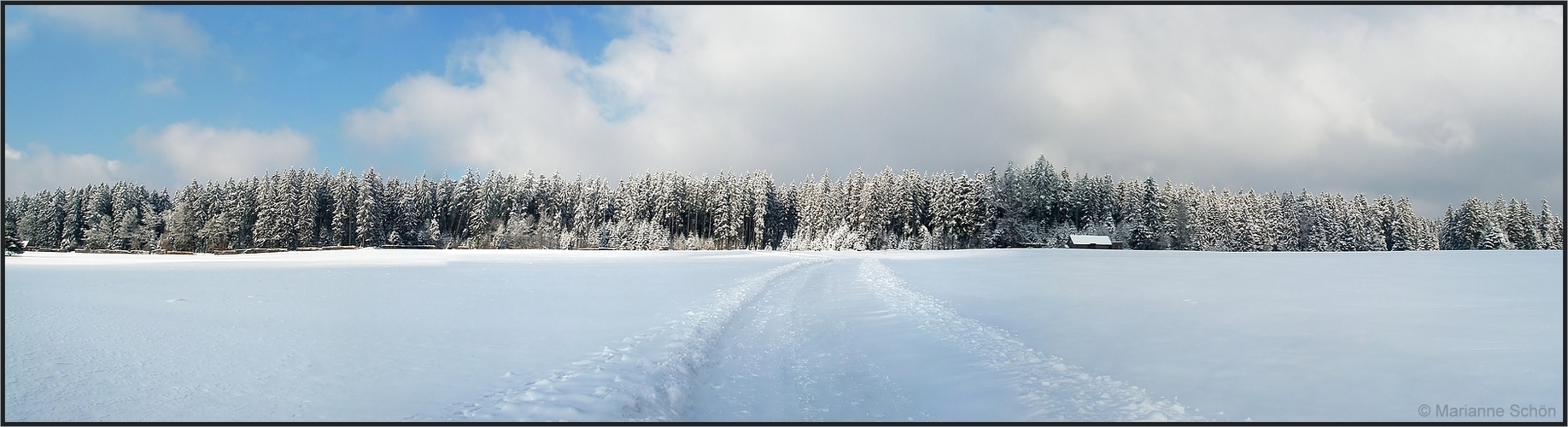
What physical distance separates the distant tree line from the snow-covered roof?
14.4 ft

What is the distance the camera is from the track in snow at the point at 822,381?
6.11 meters

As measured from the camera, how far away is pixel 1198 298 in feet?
48.2

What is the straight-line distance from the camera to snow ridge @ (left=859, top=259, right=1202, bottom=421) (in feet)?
19.4

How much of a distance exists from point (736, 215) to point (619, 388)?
261 ft

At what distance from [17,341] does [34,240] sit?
337 feet

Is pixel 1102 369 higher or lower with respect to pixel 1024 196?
lower

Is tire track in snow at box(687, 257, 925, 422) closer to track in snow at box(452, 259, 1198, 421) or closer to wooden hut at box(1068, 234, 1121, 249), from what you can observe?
track in snow at box(452, 259, 1198, 421)

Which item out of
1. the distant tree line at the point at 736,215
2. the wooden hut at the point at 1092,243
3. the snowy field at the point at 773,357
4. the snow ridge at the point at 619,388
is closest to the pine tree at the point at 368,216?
the distant tree line at the point at 736,215

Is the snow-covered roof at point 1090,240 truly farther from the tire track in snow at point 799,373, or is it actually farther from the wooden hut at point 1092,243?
the tire track in snow at point 799,373

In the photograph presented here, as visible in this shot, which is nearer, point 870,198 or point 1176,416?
point 1176,416

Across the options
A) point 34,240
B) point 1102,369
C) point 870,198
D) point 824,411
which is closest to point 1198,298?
point 1102,369

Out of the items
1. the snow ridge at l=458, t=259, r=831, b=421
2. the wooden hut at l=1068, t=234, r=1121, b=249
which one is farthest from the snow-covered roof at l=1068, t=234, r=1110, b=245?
the snow ridge at l=458, t=259, r=831, b=421

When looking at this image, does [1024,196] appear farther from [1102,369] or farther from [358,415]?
[358,415]

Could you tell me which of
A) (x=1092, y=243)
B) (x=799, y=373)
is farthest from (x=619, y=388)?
(x=1092, y=243)
